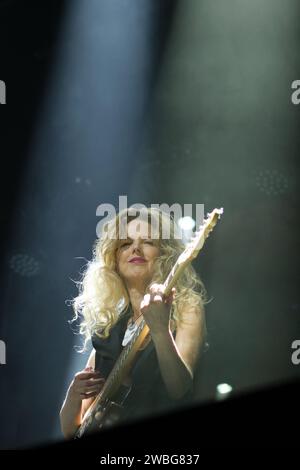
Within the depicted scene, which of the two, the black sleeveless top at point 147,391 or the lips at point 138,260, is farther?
the lips at point 138,260

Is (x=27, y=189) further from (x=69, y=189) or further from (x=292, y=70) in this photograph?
(x=292, y=70)

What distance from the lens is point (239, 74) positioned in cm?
300

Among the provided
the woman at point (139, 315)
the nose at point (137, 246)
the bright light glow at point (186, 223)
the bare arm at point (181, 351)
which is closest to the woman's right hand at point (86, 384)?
the woman at point (139, 315)

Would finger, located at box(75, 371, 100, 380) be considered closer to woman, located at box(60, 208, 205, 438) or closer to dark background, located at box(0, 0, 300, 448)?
woman, located at box(60, 208, 205, 438)

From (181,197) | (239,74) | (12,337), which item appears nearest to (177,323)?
(181,197)

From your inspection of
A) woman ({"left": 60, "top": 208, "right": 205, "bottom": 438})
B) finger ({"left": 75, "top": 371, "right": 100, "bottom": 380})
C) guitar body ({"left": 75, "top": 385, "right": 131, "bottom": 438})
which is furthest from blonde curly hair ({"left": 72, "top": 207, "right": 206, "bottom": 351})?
guitar body ({"left": 75, "top": 385, "right": 131, "bottom": 438})

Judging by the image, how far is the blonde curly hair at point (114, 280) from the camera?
2603mm

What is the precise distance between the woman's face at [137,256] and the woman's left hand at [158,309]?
35cm

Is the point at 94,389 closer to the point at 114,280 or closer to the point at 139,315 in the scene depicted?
the point at 139,315

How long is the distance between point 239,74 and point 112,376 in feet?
5.00

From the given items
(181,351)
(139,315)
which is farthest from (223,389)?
(139,315)

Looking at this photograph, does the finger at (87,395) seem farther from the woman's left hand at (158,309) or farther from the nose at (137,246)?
the nose at (137,246)

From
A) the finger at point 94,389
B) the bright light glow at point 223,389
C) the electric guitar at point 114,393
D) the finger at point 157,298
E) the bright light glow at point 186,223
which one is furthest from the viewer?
the bright light glow at point 186,223

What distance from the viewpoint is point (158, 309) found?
2242mm
